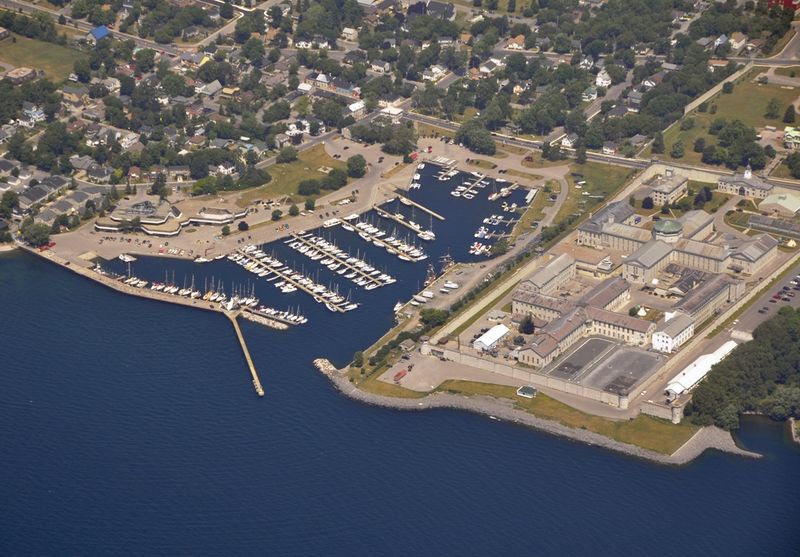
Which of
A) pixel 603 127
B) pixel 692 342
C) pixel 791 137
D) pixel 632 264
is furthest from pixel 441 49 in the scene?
pixel 692 342

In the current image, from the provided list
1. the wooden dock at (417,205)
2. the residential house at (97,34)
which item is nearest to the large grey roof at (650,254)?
the wooden dock at (417,205)

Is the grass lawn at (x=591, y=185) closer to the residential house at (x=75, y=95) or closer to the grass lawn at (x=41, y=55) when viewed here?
the residential house at (x=75, y=95)

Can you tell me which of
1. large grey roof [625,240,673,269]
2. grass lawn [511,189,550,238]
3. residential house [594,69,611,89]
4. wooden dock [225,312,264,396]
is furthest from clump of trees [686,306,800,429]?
residential house [594,69,611,89]

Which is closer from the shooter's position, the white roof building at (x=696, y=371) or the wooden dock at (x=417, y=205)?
the white roof building at (x=696, y=371)

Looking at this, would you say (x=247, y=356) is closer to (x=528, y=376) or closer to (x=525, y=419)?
(x=528, y=376)

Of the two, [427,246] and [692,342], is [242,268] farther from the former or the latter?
[692,342]
